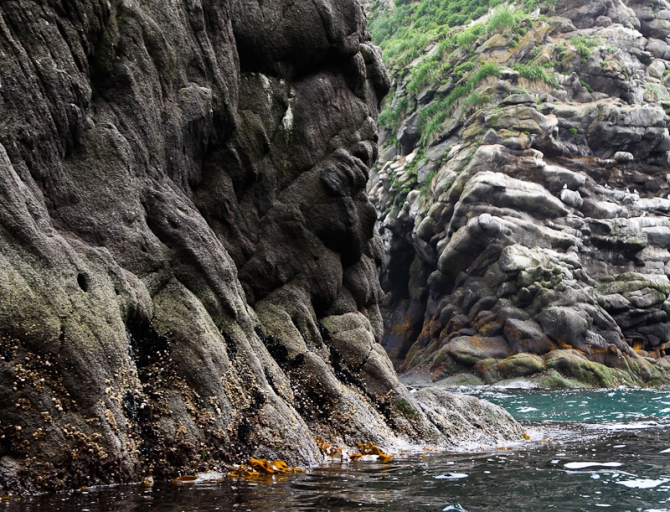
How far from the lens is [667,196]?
51500mm

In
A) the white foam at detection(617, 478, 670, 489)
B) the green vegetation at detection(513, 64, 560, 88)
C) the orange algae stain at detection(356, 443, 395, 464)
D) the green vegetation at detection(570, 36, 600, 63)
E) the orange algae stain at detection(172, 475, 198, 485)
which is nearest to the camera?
the orange algae stain at detection(172, 475, 198, 485)

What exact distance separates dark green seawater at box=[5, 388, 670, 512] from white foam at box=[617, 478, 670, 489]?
0.04ft

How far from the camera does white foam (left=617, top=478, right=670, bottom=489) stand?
8.16 metres

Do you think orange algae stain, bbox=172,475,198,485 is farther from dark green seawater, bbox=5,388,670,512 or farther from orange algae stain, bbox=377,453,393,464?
orange algae stain, bbox=377,453,393,464

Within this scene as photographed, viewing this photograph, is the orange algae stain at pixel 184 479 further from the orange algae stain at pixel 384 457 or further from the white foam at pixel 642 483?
the white foam at pixel 642 483

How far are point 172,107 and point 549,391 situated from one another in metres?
30.4

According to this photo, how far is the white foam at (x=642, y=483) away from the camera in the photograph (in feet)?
26.8

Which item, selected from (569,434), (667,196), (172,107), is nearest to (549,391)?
(569,434)

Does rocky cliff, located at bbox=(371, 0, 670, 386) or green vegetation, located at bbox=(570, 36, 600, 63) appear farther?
green vegetation, located at bbox=(570, 36, 600, 63)

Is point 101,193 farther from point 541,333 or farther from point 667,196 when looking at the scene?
point 667,196

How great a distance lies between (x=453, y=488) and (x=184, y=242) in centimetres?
597

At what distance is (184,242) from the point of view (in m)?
10.9

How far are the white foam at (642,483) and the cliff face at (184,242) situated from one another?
4.64 m

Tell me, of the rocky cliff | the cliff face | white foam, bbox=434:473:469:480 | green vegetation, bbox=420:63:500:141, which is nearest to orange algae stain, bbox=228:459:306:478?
the cliff face
